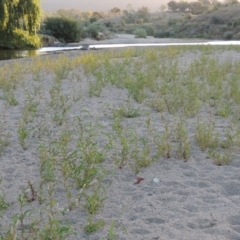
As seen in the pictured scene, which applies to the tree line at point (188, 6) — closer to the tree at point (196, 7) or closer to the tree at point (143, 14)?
the tree at point (196, 7)

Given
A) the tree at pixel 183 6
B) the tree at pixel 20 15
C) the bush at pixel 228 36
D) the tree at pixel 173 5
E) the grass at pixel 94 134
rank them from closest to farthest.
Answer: the grass at pixel 94 134 < the tree at pixel 20 15 < the bush at pixel 228 36 < the tree at pixel 183 6 < the tree at pixel 173 5

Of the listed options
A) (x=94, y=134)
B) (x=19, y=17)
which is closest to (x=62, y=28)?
(x=19, y=17)

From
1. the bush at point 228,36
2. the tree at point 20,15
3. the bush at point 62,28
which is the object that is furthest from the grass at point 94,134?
the bush at point 228,36

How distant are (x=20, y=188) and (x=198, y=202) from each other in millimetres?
1454

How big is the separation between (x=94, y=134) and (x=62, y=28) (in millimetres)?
37172

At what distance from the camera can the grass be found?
310 cm

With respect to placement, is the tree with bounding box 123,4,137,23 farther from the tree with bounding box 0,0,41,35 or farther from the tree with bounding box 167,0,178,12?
the tree with bounding box 0,0,41,35

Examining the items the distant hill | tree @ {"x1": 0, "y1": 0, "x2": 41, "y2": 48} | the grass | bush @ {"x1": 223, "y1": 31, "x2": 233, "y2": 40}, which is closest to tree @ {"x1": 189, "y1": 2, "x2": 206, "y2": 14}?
the distant hill

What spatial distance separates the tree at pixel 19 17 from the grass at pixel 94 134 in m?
11.8

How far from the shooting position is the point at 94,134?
4316 mm

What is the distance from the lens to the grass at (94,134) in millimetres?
3100

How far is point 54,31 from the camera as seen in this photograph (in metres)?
40.2

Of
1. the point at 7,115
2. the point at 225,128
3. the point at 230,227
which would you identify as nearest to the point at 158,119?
the point at 225,128

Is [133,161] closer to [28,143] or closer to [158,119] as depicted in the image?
[28,143]
